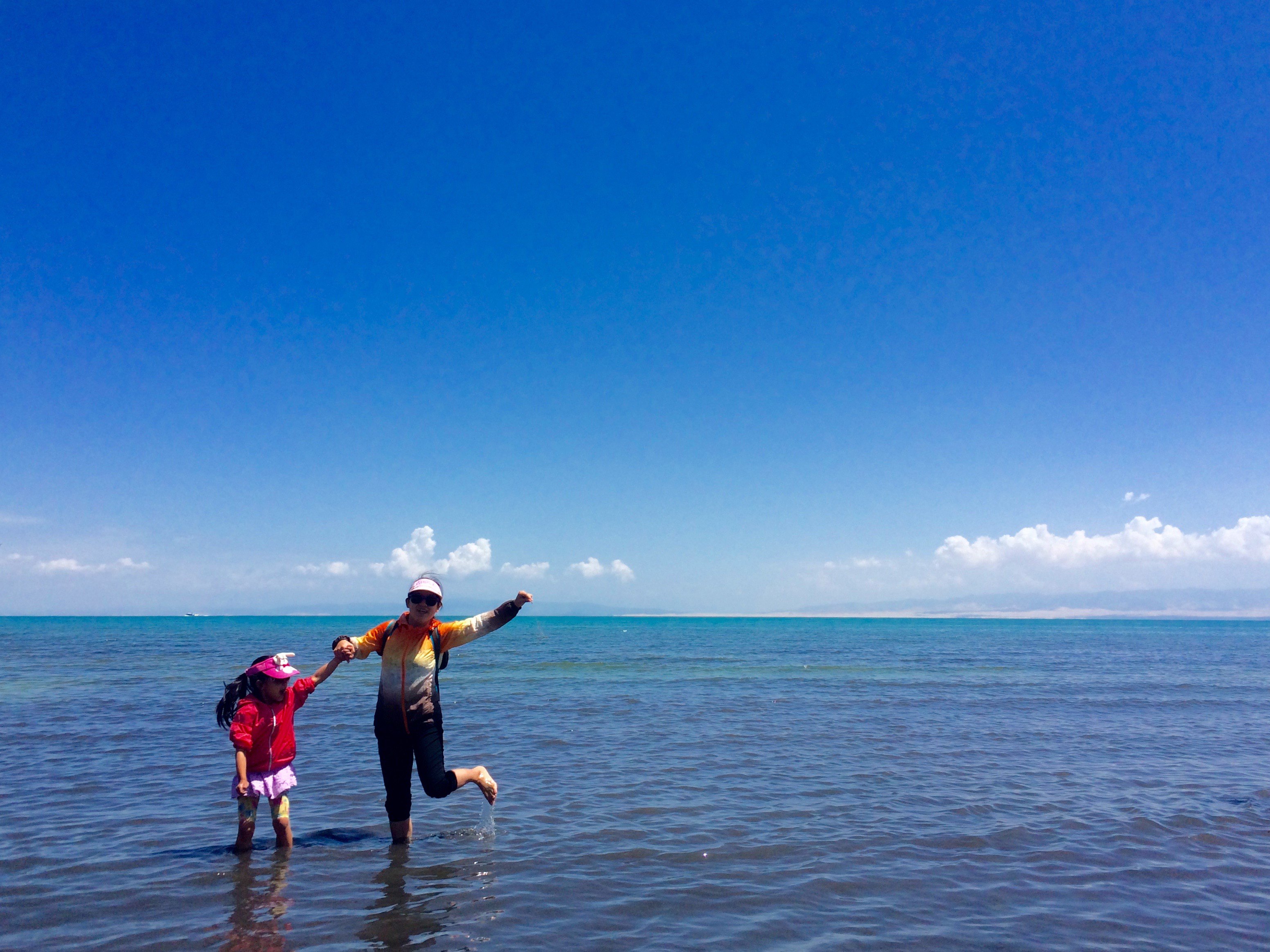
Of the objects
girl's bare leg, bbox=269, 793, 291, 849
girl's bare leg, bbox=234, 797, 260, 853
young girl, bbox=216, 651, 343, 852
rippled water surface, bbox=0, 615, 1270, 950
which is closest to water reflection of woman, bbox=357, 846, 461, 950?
rippled water surface, bbox=0, 615, 1270, 950

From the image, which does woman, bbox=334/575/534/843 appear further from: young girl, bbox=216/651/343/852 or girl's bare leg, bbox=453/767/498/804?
young girl, bbox=216/651/343/852

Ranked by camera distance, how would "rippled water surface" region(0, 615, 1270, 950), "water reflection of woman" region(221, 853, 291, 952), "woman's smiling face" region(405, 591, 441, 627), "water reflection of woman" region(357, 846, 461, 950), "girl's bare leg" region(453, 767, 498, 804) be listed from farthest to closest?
"girl's bare leg" region(453, 767, 498, 804) < "woman's smiling face" region(405, 591, 441, 627) < "rippled water surface" region(0, 615, 1270, 950) < "water reflection of woman" region(357, 846, 461, 950) < "water reflection of woman" region(221, 853, 291, 952)

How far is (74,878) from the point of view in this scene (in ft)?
25.4

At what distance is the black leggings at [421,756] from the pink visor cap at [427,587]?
1428mm

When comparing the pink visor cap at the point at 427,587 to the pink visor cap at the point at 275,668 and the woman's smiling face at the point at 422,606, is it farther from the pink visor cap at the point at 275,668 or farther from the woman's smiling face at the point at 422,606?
the pink visor cap at the point at 275,668

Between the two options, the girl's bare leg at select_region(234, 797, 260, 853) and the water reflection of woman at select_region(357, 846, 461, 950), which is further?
the girl's bare leg at select_region(234, 797, 260, 853)

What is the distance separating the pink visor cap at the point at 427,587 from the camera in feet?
25.5

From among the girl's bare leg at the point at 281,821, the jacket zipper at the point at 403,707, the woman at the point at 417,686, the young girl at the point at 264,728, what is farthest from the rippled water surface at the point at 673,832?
the jacket zipper at the point at 403,707

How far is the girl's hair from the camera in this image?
7742 mm

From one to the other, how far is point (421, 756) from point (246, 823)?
2.20 meters

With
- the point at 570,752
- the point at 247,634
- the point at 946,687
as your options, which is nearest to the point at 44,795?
the point at 570,752

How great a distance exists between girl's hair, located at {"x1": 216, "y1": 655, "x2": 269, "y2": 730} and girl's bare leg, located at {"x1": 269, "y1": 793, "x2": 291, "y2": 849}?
101 centimetres

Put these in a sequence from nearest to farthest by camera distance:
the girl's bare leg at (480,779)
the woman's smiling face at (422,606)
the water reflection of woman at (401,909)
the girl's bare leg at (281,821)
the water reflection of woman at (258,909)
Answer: the water reflection of woman at (258,909) < the water reflection of woman at (401,909) < the woman's smiling face at (422,606) < the girl's bare leg at (480,779) < the girl's bare leg at (281,821)

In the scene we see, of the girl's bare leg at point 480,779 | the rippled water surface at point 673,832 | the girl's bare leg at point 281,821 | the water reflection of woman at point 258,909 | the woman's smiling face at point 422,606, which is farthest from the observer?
the girl's bare leg at point 281,821
